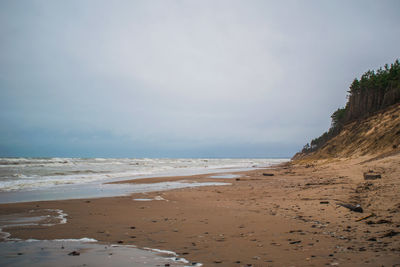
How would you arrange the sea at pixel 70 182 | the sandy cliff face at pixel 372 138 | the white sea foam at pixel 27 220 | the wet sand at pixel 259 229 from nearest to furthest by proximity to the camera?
1. the wet sand at pixel 259 229
2. the white sea foam at pixel 27 220
3. the sea at pixel 70 182
4. the sandy cliff face at pixel 372 138

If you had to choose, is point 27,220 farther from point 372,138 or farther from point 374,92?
point 374,92

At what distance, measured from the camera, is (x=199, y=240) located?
19.0ft

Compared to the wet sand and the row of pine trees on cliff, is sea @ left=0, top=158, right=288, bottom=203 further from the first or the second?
the row of pine trees on cliff

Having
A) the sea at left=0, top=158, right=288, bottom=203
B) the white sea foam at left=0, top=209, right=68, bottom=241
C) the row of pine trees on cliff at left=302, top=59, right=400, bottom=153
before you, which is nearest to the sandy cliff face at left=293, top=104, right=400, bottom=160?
the row of pine trees on cliff at left=302, top=59, right=400, bottom=153

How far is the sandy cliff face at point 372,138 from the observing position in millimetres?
26820

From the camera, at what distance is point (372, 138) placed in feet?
109

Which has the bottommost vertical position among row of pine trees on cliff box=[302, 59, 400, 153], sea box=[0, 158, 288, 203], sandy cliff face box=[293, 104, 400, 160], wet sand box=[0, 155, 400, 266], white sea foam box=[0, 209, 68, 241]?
sea box=[0, 158, 288, 203]

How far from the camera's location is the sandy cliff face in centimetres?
2682

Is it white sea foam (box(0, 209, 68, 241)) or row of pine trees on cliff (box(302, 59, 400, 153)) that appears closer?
white sea foam (box(0, 209, 68, 241))

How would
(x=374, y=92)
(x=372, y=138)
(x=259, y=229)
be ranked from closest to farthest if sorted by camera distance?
(x=259, y=229), (x=372, y=138), (x=374, y=92)

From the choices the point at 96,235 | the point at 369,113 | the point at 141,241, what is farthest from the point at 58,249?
the point at 369,113

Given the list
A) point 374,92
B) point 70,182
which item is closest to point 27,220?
point 70,182

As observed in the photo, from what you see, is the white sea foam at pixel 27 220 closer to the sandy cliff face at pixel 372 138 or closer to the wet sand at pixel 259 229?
the wet sand at pixel 259 229

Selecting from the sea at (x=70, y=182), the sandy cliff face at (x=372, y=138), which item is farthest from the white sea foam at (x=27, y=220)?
the sandy cliff face at (x=372, y=138)
